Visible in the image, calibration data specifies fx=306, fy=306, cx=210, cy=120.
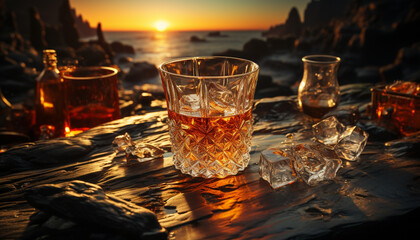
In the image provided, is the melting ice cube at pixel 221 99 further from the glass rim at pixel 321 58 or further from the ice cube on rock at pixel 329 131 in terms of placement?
the glass rim at pixel 321 58

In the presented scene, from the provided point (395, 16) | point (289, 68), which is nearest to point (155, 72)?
point (289, 68)

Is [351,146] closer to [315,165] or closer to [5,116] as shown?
[315,165]

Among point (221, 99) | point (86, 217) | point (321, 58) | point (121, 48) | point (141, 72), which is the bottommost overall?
point (141, 72)

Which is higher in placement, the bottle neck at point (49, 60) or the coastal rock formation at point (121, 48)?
the coastal rock formation at point (121, 48)

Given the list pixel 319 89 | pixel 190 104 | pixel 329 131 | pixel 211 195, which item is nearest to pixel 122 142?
pixel 190 104

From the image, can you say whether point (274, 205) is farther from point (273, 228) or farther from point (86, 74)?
point (86, 74)

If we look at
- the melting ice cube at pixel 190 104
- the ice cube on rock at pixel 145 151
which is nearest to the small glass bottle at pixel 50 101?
the ice cube on rock at pixel 145 151
